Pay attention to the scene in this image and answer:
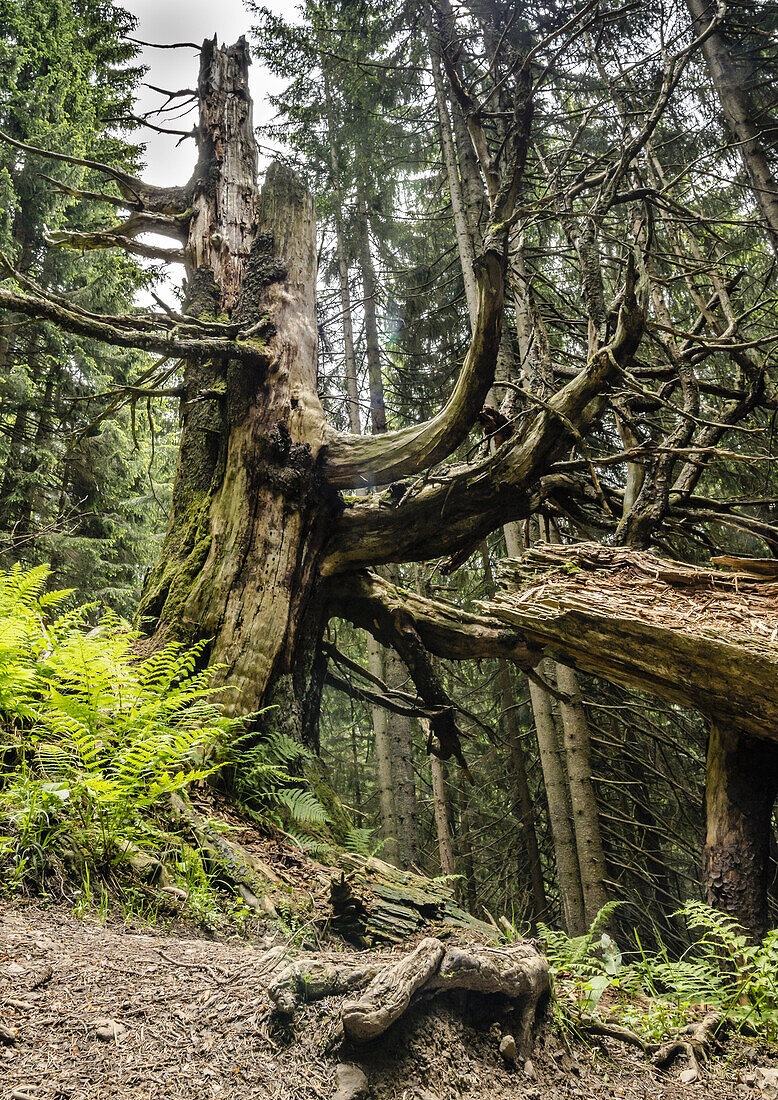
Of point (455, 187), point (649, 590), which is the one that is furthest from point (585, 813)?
point (455, 187)

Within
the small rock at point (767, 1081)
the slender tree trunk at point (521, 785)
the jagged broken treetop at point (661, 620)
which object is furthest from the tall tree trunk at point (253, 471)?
the slender tree trunk at point (521, 785)

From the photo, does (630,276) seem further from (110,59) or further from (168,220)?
(110,59)

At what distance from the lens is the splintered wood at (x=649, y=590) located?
9.62 feet

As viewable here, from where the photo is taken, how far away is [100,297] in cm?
1177

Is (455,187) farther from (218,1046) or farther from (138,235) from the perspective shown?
(218,1046)

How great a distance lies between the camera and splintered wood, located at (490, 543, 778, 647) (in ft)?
Result: 9.62

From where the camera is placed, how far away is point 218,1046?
1413 mm

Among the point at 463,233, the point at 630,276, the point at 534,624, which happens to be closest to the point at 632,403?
the point at 630,276

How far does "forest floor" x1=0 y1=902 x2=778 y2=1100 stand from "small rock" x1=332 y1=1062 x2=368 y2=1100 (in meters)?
0.02

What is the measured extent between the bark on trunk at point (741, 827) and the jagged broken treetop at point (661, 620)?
304 millimetres

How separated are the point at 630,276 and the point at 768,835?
10.6 ft

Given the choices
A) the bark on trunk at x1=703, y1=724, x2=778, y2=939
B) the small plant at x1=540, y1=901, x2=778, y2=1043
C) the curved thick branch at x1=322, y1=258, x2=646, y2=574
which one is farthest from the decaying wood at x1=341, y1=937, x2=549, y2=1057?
the curved thick branch at x1=322, y1=258, x2=646, y2=574

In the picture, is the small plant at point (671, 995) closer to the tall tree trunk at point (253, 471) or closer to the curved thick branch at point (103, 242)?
the tall tree trunk at point (253, 471)

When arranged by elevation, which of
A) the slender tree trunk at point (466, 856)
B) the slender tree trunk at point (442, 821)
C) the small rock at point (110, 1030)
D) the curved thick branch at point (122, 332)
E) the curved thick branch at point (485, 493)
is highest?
the curved thick branch at point (122, 332)
